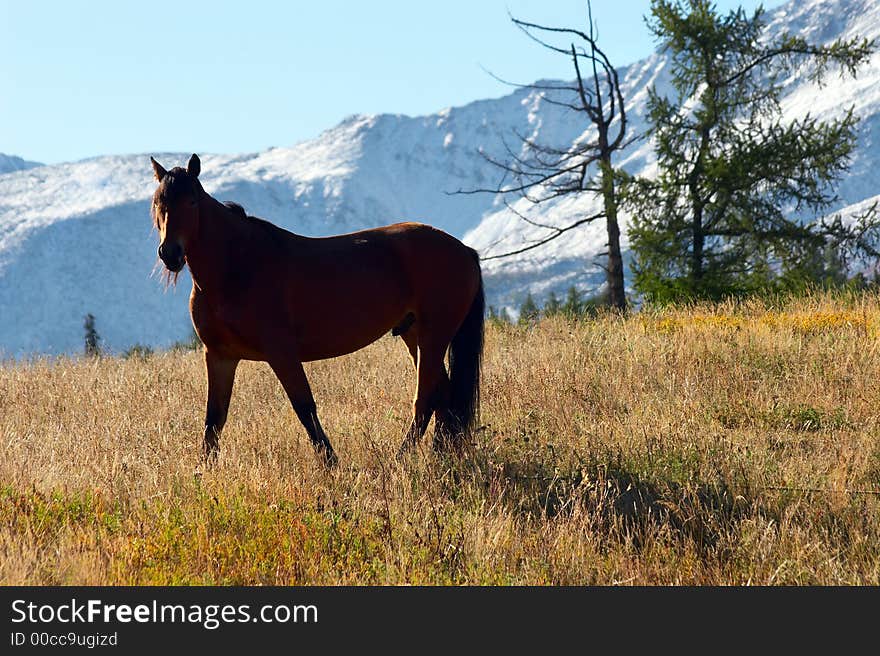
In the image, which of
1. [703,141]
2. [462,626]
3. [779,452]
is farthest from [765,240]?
[462,626]

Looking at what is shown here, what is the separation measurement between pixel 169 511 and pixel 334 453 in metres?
1.68

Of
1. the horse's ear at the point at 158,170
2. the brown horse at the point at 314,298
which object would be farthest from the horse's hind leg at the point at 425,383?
the horse's ear at the point at 158,170

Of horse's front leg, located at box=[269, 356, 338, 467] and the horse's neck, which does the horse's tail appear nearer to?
horse's front leg, located at box=[269, 356, 338, 467]

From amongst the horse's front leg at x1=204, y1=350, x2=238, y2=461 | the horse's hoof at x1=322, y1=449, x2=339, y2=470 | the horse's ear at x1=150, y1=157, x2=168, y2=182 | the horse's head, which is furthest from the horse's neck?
the horse's hoof at x1=322, y1=449, x2=339, y2=470

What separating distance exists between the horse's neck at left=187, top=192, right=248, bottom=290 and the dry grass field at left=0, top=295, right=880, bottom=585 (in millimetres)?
1351

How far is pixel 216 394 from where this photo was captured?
6996mm

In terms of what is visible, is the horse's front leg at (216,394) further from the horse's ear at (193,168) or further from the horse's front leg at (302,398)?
the horse's ear at (193,168)

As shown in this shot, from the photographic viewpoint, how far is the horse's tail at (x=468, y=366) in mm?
7723

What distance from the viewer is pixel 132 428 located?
8.08 metres

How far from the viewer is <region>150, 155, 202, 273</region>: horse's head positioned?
6094mm

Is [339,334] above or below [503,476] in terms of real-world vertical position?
above

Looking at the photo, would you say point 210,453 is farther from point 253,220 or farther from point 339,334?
point 253,220

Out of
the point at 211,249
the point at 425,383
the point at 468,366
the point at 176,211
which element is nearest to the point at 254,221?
the point at 211,249

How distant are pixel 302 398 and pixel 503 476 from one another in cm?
168
